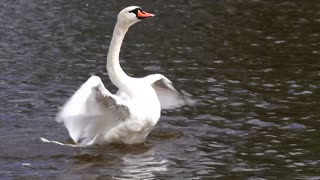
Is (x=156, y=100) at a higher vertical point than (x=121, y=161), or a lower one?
higher

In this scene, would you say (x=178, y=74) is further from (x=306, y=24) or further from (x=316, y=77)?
(x=306, y=24)

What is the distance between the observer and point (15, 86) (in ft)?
49.0

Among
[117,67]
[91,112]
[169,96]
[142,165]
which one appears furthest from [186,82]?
[142,165]

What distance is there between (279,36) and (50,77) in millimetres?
6149

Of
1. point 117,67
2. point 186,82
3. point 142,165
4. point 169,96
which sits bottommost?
point 142,165

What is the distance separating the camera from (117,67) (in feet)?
39.0

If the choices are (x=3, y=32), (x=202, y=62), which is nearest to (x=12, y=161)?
(x=202, y=62)

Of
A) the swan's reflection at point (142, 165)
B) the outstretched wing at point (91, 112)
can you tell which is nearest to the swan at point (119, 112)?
the outstretched wing at point (91, 112)

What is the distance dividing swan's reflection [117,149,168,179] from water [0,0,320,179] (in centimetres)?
3

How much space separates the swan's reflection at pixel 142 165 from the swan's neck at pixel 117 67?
0.96 meters

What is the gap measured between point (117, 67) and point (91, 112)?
0.94 metres

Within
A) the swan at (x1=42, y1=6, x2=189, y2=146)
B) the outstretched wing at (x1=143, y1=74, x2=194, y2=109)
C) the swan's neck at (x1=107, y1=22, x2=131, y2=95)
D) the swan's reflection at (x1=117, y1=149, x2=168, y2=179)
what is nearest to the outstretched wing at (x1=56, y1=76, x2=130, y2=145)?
the swan at (x1=42, y1=6, x2=189, y2=146)

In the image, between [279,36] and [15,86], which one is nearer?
[15,86]

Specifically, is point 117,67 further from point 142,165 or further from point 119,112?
point 142,165
